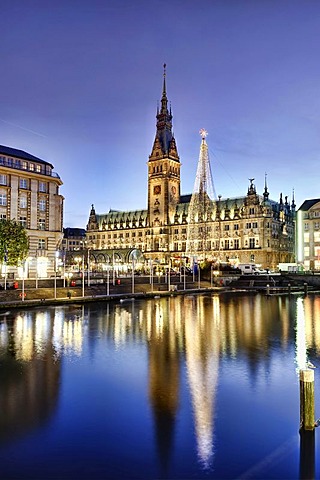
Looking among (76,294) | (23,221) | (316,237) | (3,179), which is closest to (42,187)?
(3,179)

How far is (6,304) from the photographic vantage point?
53875mm

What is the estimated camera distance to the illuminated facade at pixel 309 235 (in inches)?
5842

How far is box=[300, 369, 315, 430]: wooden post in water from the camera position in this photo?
14484 mm

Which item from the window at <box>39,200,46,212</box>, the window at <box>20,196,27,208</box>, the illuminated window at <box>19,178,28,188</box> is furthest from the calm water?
the window at <box>39,200,46,212</box>

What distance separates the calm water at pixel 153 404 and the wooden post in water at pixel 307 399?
532 millimetres

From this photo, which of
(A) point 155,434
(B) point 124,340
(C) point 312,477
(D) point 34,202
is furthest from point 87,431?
(D) point 34,202

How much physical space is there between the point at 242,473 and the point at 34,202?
282 feet

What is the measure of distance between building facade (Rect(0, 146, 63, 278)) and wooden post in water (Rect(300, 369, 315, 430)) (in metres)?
75.2

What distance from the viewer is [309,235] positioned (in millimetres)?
150250

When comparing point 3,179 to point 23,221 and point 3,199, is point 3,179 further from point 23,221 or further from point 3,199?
point 23,221

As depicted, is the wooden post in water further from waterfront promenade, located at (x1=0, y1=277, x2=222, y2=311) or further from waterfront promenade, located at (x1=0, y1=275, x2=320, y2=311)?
waterfront promenade, located at (x1=0, y1=275, x2=320, y2=311)

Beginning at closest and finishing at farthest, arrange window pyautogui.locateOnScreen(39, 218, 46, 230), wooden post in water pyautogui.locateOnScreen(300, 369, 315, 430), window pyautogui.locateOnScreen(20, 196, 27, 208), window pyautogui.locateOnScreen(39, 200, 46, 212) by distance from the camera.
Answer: wooden post in water pyautogui.locateOnScreen(300, 369, 315, 430)
window pyautogui.locateOnScreen(20, 196, 27, 208)
window pyautogui.locateOnScreen(39, 218, 46, 230)
window pyautogui.locateOnScreen(39, 200, 46, 212)

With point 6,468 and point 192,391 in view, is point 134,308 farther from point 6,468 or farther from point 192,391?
point 6,468

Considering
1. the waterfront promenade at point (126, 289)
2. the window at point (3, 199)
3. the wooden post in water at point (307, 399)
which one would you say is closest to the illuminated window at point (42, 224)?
the window at point (3, 199)
